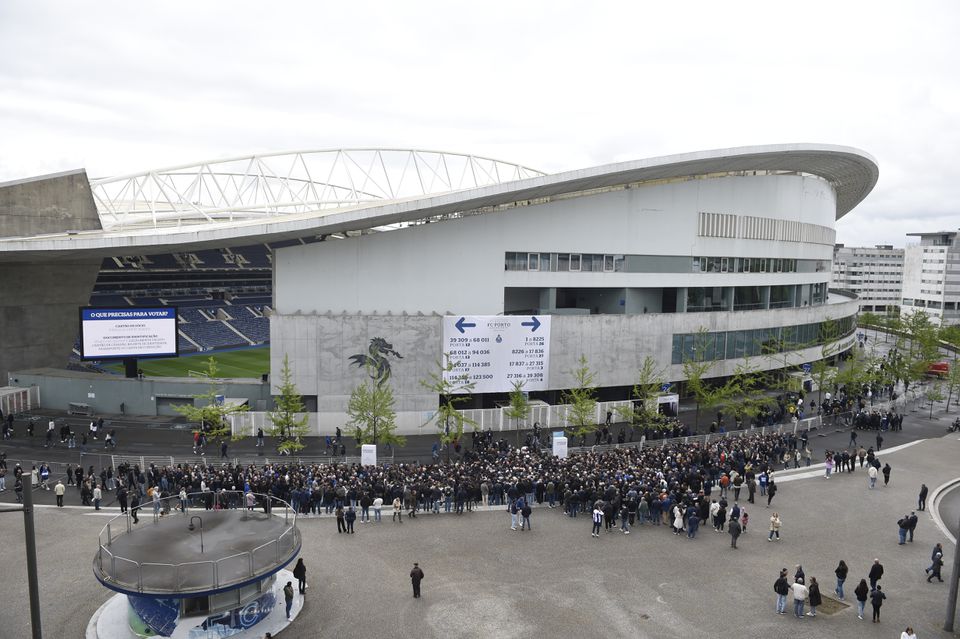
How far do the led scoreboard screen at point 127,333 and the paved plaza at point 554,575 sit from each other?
15739 millimetres

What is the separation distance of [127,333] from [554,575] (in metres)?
29.8

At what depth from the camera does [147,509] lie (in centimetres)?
2256

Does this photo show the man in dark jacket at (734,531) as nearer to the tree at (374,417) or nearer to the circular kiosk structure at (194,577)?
the circular kiosk structure at (194,577)

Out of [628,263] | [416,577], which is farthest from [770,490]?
[628,263]

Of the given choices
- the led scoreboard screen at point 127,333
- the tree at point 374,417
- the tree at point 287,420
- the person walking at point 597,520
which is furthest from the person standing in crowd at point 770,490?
the led scoreboard screen at point 127,333

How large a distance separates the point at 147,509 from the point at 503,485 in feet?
41.1

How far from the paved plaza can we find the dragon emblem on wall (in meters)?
13.9

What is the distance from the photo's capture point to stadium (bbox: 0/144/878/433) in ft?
114

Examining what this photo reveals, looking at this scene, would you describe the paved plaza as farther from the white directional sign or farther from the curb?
the white directional sign

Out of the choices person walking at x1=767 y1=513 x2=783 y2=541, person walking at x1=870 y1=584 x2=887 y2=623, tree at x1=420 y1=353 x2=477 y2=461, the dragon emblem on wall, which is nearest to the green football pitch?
the dragon emblem on wall

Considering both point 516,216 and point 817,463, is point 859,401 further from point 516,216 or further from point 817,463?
point 516,216

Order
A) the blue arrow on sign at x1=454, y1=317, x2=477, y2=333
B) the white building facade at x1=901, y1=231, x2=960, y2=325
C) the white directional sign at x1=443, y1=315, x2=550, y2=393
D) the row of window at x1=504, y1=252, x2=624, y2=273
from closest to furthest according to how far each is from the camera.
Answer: the blue arrow on sign at x1=454, y1=317, x2=477, y2=333 < the white directional sign at x1=443, y1=315, x2=550, y2=393 < the row of window at x1=504, y1=252, x2=624, y2=273 < the white building facade at x1=901, y1=231, x2=960, y2=325

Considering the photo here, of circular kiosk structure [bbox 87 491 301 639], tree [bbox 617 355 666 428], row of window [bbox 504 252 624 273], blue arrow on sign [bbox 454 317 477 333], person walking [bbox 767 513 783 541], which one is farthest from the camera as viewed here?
row of window [bbox 504 252 624 273]

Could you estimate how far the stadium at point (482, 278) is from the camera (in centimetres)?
3469
